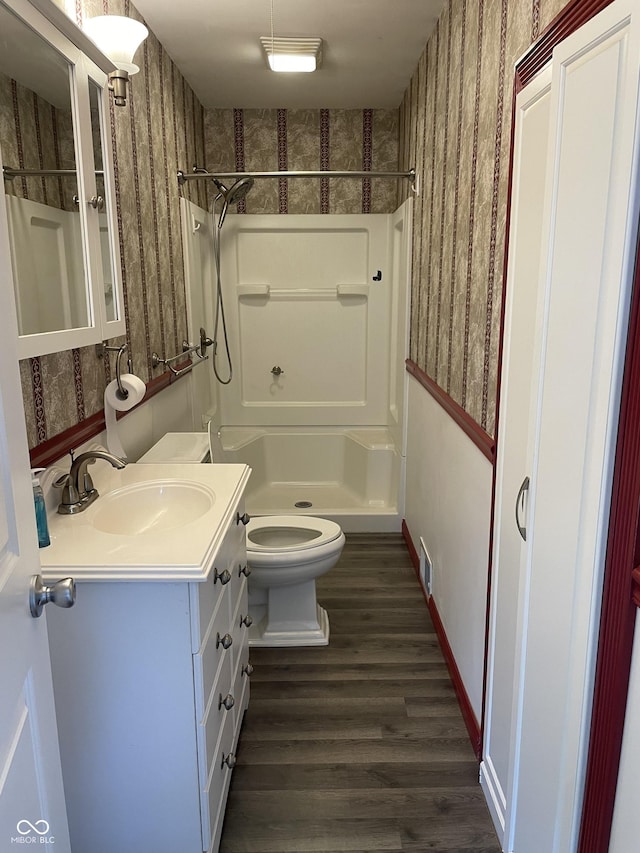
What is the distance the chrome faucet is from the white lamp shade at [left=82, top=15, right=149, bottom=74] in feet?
3.87

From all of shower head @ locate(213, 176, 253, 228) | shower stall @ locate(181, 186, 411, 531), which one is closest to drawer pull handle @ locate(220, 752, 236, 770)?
shower stall @ locate(181, 186, 411, 531)

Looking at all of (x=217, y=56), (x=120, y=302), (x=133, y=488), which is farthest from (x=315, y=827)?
(x=217, y=56)

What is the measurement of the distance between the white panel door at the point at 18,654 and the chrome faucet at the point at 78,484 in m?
0.64

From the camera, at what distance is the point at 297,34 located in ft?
8.79

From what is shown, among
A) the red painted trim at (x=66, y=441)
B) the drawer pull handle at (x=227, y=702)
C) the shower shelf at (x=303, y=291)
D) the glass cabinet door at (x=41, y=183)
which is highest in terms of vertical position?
the glass cabinet door at (x=41, y=183)

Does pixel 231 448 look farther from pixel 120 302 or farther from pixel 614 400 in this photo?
pixel 614 400

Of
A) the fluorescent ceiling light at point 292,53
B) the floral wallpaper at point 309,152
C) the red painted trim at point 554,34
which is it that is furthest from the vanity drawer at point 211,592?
the floral wallpaper at point 309,152

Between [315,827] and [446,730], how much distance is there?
562 mm

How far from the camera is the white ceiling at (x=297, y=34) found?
2.44 metres

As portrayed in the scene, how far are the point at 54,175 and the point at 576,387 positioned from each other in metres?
1.32

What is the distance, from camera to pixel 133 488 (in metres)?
1.76

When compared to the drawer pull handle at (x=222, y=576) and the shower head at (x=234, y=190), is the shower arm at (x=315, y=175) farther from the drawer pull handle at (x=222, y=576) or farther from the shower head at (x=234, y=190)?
the drawer pull handle at (x=222, y=576)

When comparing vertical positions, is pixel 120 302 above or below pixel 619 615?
above

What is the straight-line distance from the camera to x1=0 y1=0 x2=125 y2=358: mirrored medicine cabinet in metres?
1.34
